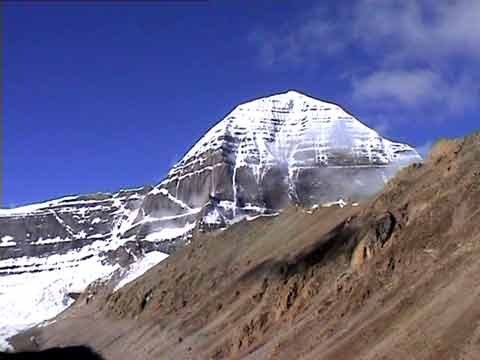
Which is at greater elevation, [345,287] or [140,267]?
[345,287]

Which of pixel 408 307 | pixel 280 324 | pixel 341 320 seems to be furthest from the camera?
pixel 280 324

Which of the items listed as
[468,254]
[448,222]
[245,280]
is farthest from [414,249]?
[245,280]

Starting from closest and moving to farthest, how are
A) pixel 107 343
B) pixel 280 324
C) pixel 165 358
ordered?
1. pixel 280 324
2. pixel 165 358
3. pixel 107 343

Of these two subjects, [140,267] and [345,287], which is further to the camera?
[140,267]

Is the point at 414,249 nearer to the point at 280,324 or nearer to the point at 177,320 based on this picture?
the point at 280,324

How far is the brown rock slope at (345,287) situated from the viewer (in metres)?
39.8

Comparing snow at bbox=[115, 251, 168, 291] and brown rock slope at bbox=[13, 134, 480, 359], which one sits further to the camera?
snow at bbox=[115, 251, 168, 291]

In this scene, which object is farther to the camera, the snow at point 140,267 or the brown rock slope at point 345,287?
the snow at point 140,267

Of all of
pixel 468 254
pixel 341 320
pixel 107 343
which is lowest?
pixel 107 343

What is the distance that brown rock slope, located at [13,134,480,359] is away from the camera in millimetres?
39750

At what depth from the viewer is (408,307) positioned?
138ft

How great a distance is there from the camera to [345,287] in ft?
169

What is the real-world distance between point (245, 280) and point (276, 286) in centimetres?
1128

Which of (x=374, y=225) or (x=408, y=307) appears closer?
(x=408, y=307)
